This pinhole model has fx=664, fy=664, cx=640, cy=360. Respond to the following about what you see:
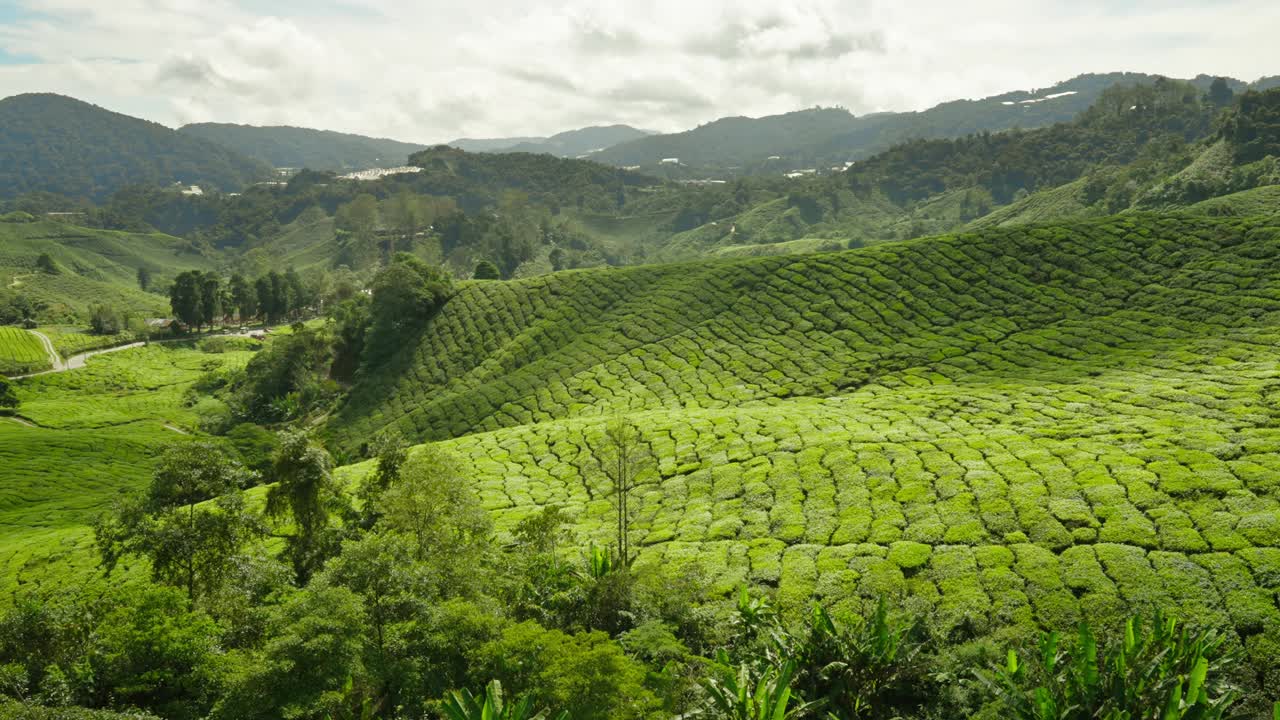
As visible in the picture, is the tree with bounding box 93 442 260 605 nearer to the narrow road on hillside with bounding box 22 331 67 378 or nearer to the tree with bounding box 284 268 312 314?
the narrow road on hillside with bounding box 22 331 67 378

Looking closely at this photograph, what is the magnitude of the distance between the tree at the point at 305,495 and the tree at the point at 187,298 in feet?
400

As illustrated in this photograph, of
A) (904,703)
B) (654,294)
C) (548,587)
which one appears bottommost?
(904,703)

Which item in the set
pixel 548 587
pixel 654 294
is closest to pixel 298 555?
pixel 548 587

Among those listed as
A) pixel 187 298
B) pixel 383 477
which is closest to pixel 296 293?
pixel 187 298

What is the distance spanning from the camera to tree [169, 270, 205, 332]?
131000mm

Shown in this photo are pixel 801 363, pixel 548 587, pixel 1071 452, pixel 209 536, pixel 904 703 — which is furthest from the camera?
pixel 801 363

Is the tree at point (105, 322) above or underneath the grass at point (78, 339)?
above

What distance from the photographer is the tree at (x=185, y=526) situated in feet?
89.3

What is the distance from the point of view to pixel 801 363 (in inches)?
2379

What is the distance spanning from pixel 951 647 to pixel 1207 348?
132 feet

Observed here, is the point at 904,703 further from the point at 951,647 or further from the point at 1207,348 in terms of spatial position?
the point at 1207,348

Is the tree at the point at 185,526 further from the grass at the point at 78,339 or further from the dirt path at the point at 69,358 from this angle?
the grass at the point at 78,339

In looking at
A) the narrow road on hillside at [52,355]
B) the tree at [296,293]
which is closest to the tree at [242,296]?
the tree at [296,293]

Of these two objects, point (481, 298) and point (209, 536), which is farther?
point (481, 298)
